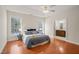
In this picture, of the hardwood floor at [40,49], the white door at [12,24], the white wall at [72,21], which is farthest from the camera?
the white wall at [72,21]

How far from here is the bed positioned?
355 centimetres

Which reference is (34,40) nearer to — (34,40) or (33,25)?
(34,40)

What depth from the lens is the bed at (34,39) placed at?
3552 millimetres

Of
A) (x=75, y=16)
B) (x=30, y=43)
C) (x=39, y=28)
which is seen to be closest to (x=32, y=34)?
(x=30, y=43)

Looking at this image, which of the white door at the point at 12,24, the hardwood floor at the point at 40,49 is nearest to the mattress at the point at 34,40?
the hardwood floor at the point at 40,49

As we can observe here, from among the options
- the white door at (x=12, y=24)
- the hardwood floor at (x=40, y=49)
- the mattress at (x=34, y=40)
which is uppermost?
the white door at (x=12, y=24)

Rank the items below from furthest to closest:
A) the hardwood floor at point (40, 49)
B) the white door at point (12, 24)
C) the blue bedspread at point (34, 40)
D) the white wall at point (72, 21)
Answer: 1. the white wall at point (72, 21)
2. the blue bedspread at point (34, 40)
3. the hardwood floor at point (40, 49)
4. the white door at point (12, 24)

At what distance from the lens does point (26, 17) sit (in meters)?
3.52

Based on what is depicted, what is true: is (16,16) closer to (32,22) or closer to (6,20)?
(6,20)

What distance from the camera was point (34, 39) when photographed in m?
3.68

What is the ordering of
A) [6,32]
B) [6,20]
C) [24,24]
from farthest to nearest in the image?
[24,24] < [6,20] < [6,32]

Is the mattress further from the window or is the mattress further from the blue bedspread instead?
the window

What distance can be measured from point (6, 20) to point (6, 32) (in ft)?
1.65

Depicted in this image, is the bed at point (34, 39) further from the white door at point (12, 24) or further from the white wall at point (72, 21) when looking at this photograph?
the white wall at point (72, 21)
